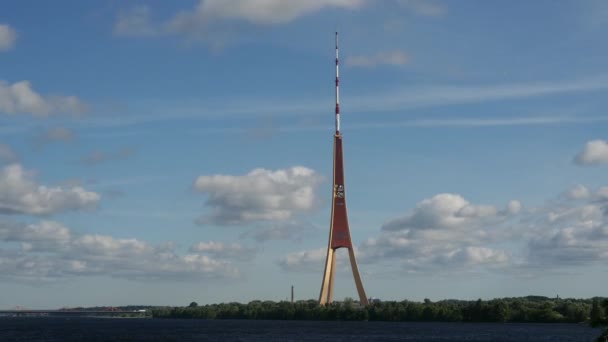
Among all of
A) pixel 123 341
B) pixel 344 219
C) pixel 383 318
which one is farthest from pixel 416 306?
pixel 123 341

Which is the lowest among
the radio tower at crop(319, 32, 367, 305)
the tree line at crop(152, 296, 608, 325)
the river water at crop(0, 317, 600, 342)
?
the river water at crop(0, 317, 600, 342)

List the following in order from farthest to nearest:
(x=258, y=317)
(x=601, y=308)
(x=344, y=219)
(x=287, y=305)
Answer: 1. (x=258, y=317)
2. (x=287, y=305)
3. (x=344, y=219)
4. (x=601, y=308)

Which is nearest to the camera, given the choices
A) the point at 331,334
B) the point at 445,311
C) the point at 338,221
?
the point at 331,334

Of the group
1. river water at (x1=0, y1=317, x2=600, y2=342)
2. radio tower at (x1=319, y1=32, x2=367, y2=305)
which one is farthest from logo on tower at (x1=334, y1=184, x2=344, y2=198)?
river water at (x1=0, y1=317, x2=600, y2=342)

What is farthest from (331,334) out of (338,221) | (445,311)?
(445,311)

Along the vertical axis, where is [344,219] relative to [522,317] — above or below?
above

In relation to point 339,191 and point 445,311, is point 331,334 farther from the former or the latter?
point 445,311

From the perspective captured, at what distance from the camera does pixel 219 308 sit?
14650 cm

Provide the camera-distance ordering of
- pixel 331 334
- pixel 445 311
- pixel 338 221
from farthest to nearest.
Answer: pixel 445 311 → pixel 338 221 → pixel 331 334

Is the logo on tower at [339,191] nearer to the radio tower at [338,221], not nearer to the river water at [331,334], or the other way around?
the radio tower at [338,221]

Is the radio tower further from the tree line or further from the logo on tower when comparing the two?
the tree line

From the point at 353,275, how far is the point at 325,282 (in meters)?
3.94

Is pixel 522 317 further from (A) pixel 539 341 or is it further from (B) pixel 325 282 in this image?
(A) pixel 539 341

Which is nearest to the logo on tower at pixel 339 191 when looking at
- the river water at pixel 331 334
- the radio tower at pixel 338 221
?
the radio tower at pixel 338 221
